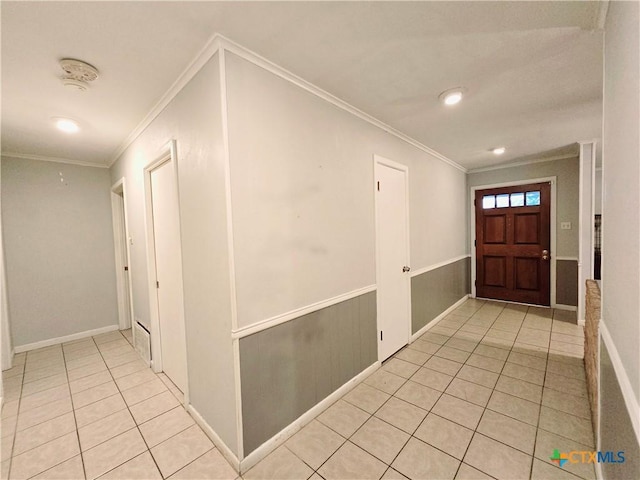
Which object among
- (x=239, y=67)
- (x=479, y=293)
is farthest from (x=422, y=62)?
(x=479, y=293)

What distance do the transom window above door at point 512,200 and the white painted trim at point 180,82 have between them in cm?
501

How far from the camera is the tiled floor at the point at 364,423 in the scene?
1526 millimetres

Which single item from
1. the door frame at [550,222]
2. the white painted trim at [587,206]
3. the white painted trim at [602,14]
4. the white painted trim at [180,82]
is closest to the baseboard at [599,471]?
the white painted trim at [602,14]

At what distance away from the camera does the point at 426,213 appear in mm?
3500

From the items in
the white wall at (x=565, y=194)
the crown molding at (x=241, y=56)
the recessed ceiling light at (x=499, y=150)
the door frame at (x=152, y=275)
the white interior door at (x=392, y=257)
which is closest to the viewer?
the crown molding at (x=241, y=56)

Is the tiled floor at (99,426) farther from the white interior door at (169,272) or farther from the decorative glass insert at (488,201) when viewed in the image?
the decorative glass insert at (488,201)

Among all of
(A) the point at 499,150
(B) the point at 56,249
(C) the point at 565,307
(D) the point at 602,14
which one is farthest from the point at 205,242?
(C) the point at 565,307

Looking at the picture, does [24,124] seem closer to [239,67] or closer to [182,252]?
[182,252]

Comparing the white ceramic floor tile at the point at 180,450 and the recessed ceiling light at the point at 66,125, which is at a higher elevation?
the recessed ceiling light at the point at 66,125

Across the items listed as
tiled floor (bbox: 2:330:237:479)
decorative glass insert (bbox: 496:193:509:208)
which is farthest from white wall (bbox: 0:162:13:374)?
decorative glass insert (bbox: 496:193:509:208)

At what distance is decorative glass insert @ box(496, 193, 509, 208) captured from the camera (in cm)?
459

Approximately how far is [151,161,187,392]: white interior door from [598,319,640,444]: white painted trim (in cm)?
237

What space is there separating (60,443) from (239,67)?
277cm

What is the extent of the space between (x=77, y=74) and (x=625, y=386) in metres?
3.12
